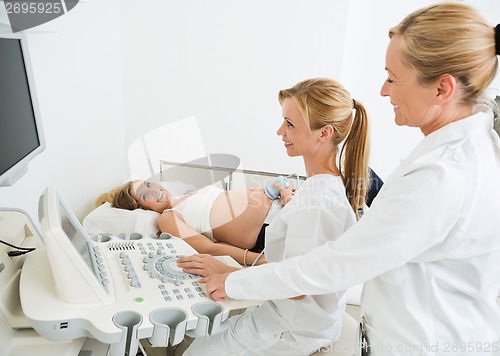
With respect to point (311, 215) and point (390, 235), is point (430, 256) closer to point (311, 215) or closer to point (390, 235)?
point (390, 235)

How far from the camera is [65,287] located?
824 mm

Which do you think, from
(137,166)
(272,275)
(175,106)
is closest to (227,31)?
(175,106)

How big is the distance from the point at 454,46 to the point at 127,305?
83cm

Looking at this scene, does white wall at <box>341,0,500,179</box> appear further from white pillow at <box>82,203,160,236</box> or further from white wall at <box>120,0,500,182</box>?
white pillow at <box>82,203,160,236</box>

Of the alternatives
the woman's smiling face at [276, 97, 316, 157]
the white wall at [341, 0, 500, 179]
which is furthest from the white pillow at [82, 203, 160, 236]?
the white wall at [341, 0, 500, 179]

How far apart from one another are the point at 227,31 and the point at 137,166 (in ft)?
3.08

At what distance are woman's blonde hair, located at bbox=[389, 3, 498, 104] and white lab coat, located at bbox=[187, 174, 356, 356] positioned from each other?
44cm

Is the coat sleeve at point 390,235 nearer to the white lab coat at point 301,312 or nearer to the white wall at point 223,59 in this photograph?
the white lab coat at point 301,312

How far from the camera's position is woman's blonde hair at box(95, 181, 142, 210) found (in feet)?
6.40

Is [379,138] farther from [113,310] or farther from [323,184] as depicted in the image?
[113,310]

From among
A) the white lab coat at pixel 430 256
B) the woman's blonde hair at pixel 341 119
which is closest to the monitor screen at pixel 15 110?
the white lab coat at pixel 430 256

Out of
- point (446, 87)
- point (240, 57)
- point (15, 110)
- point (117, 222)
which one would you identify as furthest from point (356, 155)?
point (240, 57)

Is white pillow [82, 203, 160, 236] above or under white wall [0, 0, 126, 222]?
under

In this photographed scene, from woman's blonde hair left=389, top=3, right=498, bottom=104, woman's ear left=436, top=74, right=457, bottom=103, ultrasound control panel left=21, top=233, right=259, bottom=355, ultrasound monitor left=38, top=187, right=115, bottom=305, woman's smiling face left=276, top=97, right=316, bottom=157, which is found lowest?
ultrasound control panel left=21, top=233, right=259, bottom=355
